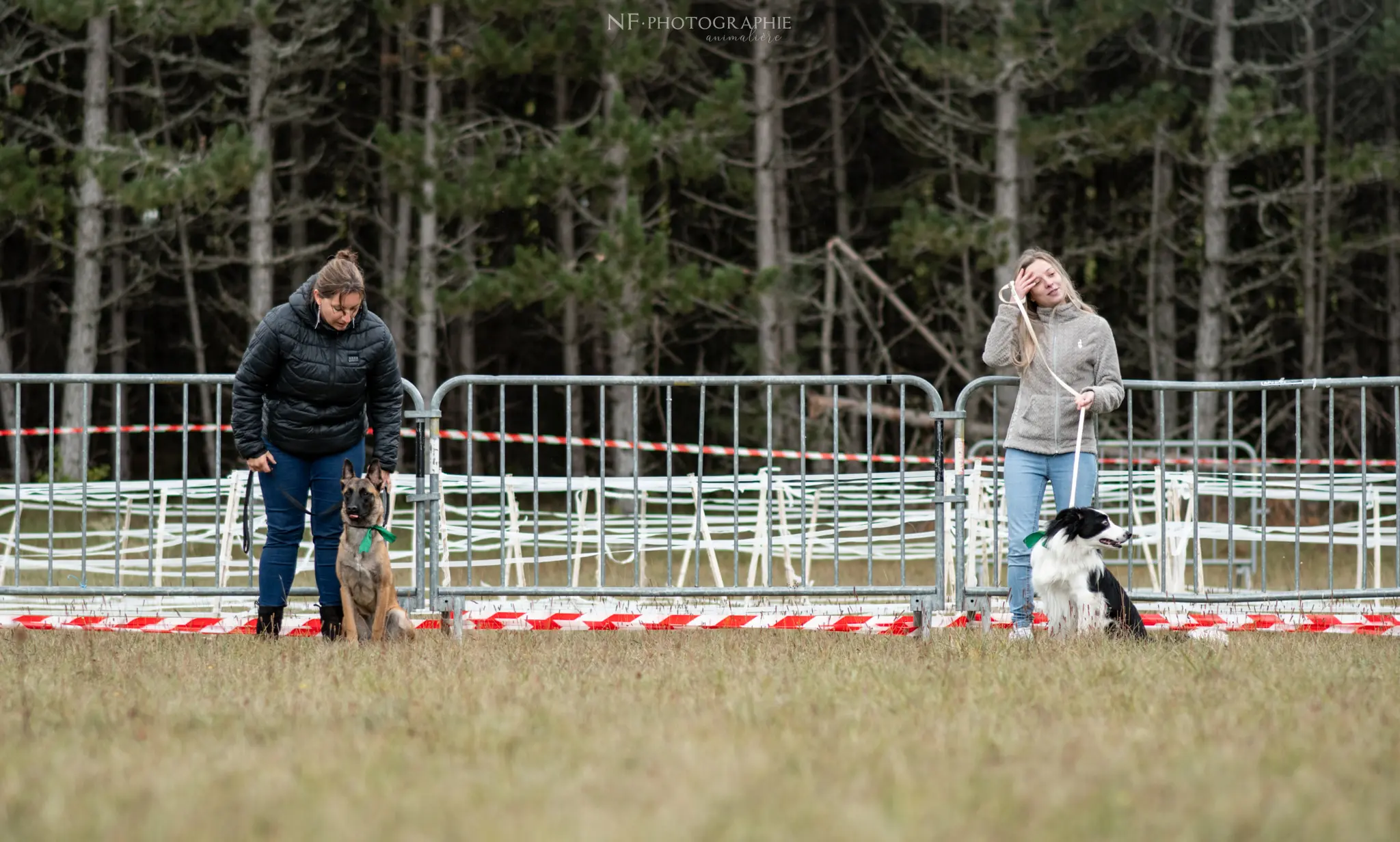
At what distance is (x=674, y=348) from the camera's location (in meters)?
29.2

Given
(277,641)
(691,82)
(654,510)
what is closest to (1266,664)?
(277,641)

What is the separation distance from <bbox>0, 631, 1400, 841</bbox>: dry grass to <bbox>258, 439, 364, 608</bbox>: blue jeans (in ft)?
1.60

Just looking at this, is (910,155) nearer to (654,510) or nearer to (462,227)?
(462,227)

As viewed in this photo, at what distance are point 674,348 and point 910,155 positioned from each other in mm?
5547

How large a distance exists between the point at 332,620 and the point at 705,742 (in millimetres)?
3536

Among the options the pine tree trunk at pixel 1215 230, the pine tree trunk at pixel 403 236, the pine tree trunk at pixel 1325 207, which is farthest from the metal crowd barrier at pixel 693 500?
the pine tree trunk at pixel 1325 207

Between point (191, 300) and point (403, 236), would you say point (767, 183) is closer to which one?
point (403, 236)

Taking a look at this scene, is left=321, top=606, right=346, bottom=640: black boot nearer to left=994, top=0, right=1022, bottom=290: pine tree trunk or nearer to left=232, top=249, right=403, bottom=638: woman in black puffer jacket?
left=232, top=249, right=403, bottom=638: woman in black puffer jacket

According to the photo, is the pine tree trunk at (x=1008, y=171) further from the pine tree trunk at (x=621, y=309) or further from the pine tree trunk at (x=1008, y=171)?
the pine tree trunk at (x=621, y=309)

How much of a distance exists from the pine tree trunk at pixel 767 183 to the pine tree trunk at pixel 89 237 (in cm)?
871

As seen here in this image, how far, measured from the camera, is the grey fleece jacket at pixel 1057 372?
7641mm

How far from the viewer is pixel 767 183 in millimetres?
22672

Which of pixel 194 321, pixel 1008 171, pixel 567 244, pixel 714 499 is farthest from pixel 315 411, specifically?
pixel 194 321

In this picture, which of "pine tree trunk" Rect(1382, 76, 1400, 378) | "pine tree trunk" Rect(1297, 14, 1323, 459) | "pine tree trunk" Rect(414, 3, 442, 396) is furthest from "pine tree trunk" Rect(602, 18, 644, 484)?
"pine tree trunk" Rect(1382, 76, 1400, 378)
